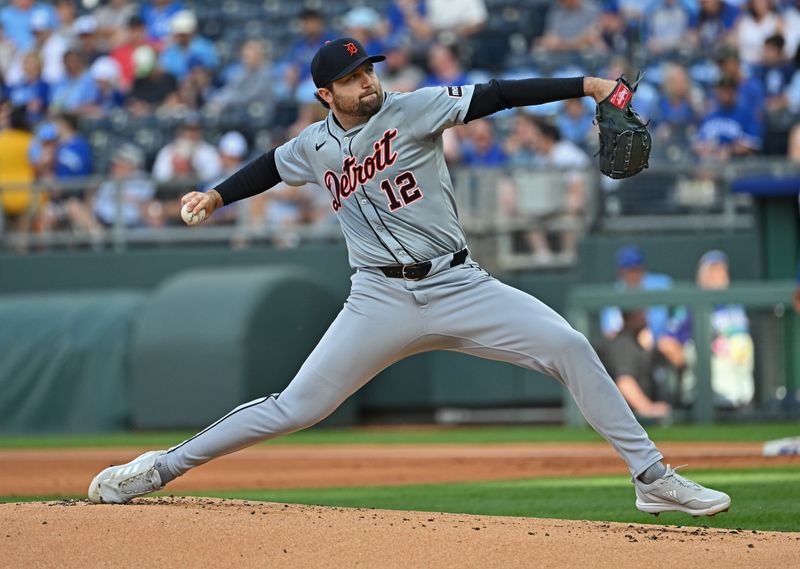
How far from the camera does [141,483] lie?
545 cm

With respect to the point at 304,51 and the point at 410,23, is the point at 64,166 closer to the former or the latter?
the point at 304,51

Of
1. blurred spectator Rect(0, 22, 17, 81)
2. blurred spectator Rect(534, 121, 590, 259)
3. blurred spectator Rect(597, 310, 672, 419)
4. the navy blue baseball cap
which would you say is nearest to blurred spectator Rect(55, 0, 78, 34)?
blurred spectator Rect(0, 22, 17, 81)

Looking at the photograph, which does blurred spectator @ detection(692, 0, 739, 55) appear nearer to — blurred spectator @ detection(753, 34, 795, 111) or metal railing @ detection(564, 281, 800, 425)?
blurred spectator @ detection(753, 34, 795, 111)

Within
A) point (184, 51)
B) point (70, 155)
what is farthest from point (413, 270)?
point (184, 51)

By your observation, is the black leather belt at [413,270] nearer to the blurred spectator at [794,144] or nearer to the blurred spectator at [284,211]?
the blurred spectator at [794,144]

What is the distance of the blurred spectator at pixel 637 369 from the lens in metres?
11.8

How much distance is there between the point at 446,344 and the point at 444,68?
973 centimetres

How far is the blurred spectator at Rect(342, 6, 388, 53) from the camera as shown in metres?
15.5

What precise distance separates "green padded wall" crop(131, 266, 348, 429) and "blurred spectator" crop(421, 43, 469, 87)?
2.72 metres

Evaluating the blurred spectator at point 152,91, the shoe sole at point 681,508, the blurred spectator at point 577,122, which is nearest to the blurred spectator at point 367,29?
the blurred spectator at point 152,91

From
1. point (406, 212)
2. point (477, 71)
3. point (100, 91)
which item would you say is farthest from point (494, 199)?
point (406, 212)

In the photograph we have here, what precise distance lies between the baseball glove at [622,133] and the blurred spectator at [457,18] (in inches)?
422

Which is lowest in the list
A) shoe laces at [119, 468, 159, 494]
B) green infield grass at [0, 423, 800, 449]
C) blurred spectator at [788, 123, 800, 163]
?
green infield grass at [0, 423, 800, 449]

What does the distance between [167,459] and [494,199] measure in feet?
25.8
